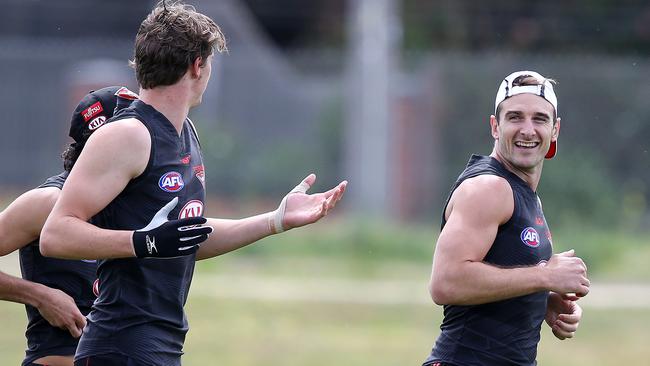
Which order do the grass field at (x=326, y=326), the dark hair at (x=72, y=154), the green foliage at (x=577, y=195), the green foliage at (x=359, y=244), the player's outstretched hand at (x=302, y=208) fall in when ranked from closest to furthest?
the player's outstretched hand at (x=302, y=208) < the dark hair at (x=72, y=154) < the grass field at (x=326, y=326) < the green foliage at (x=359, y=244) < the green foliage at (x=577, y=195)

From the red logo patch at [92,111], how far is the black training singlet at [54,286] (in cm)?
29

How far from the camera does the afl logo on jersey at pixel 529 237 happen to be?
508cm

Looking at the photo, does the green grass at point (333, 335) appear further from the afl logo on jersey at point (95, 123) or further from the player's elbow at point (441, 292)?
the player's elbow at point (441, 292)

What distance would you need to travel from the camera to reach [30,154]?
2223cm

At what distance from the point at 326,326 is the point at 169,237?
8.73 metres

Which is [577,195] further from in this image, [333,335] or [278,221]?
[278,221]

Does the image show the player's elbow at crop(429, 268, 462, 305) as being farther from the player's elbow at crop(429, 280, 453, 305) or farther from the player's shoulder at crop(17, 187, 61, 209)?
the player's shoulder at crop(17, 187, 61, 209)

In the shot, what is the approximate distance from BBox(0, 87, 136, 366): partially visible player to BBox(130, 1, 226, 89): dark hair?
392 millimetres

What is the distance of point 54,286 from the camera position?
5.51 meters

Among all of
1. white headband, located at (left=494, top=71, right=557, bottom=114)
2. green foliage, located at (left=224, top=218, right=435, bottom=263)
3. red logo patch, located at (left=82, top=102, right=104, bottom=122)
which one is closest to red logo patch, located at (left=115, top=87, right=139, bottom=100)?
red logo patch, located at (left=82, top=102, right=104, bottom=122)

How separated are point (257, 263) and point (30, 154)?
259 inches

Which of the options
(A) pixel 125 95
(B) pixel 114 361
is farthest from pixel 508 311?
(A) pixel 125 95

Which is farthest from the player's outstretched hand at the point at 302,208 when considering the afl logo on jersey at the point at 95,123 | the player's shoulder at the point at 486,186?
the afl logo on jersey at the point at 95,123

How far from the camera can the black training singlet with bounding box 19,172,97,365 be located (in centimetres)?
548
